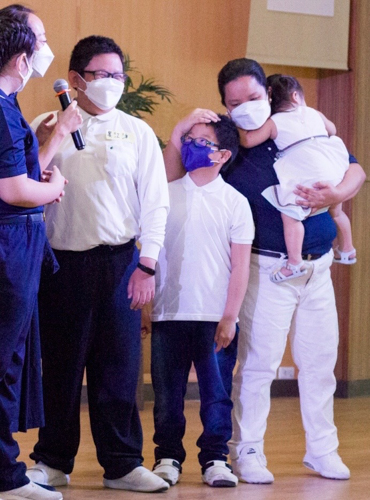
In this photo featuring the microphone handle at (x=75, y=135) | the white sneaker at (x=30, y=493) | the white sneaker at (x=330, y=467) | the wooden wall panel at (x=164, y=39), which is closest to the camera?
the white sneaker at (x=30, y=493)

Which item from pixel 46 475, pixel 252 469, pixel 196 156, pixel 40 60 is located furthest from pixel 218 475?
pixel 40 60

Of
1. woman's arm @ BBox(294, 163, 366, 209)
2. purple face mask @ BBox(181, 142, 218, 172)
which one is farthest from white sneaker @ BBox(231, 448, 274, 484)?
purple face mask @ BBox(181, 142, 218, 172)

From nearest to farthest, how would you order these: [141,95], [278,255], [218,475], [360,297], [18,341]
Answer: [18,341]
[218,475]
[278,255]
[141,95]
[360,297]

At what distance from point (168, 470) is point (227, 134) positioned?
1.31 metres

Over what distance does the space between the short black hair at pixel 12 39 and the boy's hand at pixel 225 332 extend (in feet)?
4.04

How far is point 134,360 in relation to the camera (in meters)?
3.24

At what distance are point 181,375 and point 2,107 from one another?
1257 millimetres

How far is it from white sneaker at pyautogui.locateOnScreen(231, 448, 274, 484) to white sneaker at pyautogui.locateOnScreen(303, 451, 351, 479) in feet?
0.77

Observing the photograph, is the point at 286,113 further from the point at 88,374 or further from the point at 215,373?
the point at 88,374

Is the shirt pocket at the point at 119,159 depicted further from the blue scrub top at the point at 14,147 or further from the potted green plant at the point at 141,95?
the potted green plant at the point at 141,95

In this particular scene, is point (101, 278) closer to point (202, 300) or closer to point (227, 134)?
point (202, 300)

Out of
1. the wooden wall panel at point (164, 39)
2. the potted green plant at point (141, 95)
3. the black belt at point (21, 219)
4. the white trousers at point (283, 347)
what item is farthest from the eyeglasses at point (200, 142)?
the wooden wall panel at point (164, 39)

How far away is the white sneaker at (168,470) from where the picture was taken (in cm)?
330

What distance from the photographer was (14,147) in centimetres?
277
